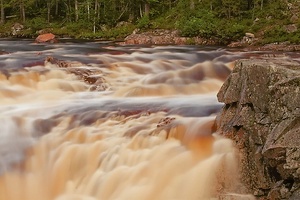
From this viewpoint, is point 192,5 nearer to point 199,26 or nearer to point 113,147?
point 199,26

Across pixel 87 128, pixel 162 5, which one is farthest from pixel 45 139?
pixel 162 5

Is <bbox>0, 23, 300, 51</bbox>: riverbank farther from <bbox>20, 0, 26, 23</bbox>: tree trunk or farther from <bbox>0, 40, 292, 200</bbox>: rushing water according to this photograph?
<bbox>0, 40, 292, 200</bbox>: rushing water

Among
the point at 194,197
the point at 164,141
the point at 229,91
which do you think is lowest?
the point at 194,197

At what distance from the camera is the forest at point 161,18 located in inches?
978

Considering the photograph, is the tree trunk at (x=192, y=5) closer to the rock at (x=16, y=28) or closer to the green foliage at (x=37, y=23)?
the green foliage at (x=37, y=23)

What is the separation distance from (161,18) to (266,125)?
86.9 feet

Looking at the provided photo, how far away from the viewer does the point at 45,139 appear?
24.5ft

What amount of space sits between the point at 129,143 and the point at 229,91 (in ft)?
6.32

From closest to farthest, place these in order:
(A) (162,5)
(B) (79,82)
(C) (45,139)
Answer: (C) (45,139) < (B) (79,82) < (A) (162,5)

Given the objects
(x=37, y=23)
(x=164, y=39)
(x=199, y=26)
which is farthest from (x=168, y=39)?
(x=37, y=23)

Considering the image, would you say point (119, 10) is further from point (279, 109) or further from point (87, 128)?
point (279, 109)

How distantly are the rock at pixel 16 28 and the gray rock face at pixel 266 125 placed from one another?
3425 cm

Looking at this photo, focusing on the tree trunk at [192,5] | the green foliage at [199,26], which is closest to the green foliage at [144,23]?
the green foliage at [199,26]

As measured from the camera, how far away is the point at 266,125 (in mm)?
5484
